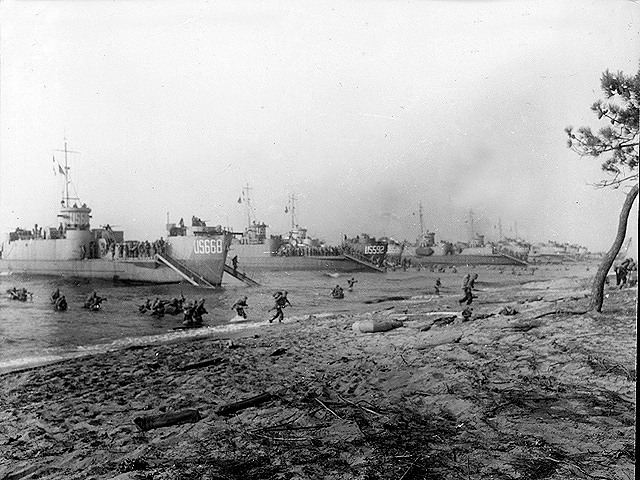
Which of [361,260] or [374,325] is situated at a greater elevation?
[361,260]

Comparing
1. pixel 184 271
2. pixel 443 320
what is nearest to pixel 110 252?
pixel 184 271

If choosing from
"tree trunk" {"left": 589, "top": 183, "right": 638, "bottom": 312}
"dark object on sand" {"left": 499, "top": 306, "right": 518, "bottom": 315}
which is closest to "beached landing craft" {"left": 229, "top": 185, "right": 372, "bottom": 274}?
"dark object on sand" {"left": 499, "top": 306, "right": 518, "bottom": 315}

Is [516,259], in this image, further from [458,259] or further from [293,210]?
[293,210]

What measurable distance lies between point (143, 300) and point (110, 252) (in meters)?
0.42

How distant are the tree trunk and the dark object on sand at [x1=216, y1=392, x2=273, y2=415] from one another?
2514 mm

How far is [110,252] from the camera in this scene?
310 centimetres

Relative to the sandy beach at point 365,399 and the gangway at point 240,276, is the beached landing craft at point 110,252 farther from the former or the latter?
the sandy beach at point 365,399

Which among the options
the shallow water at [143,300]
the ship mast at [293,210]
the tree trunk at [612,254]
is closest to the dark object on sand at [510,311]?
the shallow water at [143,300]

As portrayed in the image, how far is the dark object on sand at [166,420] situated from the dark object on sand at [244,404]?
5.3 inches

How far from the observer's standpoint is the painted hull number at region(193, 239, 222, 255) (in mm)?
3035

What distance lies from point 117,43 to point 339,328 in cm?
239

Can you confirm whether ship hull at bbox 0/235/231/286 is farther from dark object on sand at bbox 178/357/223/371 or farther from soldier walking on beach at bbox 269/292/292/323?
dark object on sand at bbox 178/357/223/371

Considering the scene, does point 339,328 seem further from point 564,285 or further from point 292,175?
point 564,285

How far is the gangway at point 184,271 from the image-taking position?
123 inches
